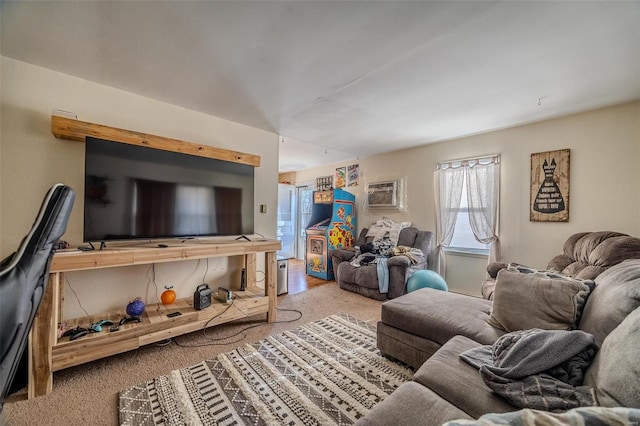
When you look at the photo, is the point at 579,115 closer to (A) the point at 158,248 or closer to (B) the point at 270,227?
(B) the point at 270,227

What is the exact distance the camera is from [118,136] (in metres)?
2.06

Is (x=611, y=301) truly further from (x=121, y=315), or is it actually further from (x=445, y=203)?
(x=121, y=315)

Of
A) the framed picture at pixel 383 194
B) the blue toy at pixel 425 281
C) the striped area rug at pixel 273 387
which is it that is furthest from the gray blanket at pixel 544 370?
the framed picture at pixel 383 194

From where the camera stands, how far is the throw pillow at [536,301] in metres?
1.35

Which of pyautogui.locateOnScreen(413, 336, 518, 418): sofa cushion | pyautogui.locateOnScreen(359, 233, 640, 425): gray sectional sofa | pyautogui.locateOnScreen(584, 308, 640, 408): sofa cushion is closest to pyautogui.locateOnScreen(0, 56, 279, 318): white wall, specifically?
pyautogui.locateOnScreen(359, 233, 640, 425): gray sectional sofa

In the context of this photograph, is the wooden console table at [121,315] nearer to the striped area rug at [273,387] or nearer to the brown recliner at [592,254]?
the striped area rug at [273,387]

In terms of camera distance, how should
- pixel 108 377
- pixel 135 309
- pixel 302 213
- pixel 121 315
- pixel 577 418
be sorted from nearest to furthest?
pixel 577 418, pixel 108 377, pixel 135 309, pixel 121 315, pixel 302 213

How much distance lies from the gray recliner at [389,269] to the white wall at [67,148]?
2003 millimetres

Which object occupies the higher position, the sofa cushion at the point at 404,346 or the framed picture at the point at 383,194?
the framed picture at the point at 383,194

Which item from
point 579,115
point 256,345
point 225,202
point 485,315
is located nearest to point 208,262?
point 225,202

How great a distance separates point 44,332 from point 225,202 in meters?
1.55

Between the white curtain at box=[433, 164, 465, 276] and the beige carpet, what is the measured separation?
5.32ft

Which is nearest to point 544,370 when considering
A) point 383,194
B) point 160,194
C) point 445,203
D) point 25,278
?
point 25,278

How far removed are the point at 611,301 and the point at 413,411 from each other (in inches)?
41.8
